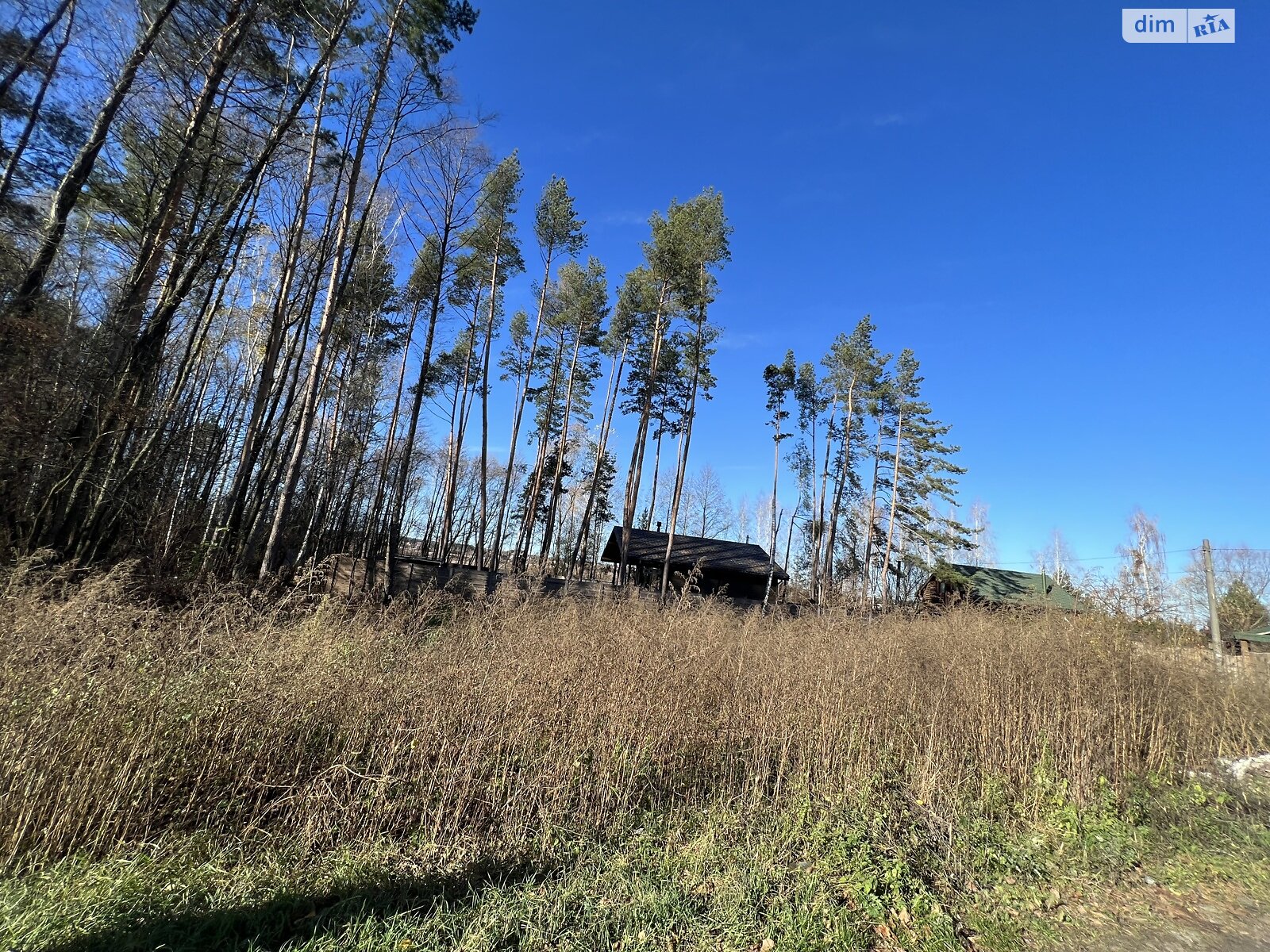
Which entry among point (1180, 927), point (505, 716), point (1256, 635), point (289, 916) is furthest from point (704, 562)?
point (1256, 635)

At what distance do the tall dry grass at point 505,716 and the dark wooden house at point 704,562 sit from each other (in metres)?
14.5

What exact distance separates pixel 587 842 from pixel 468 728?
4.12 ft

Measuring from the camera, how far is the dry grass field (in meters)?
2.83

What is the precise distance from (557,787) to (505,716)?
70 centimetres

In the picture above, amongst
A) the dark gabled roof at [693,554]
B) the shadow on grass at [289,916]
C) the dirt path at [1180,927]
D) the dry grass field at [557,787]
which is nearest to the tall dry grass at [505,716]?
the dry grass field at [557,787]

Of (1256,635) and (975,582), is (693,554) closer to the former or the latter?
(975,582)

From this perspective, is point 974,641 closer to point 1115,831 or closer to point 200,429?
point 1115,831

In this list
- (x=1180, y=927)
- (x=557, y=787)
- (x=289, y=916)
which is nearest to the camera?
(x=289, y=916)

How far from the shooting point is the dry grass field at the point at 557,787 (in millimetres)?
2832

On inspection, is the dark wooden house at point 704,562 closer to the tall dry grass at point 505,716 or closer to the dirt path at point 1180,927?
the tall dry grass at point 505,716

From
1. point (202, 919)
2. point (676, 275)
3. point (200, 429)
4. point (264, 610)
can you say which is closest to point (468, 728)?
point (202, 919)

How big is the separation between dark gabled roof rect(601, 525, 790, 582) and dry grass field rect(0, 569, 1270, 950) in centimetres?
1541

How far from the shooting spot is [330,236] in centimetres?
1189

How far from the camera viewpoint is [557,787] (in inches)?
157
